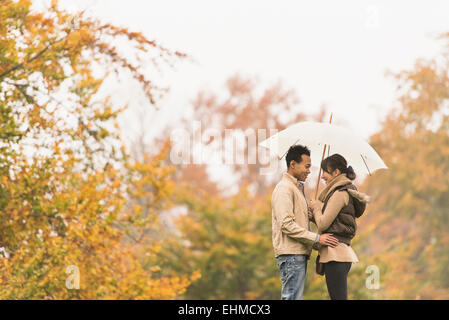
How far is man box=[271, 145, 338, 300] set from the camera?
183 inches

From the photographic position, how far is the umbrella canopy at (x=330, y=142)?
5309 millimetres

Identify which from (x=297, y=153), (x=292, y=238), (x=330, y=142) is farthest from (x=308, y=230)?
(x=330, y=142)

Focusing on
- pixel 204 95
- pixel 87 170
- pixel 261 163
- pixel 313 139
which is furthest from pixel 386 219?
pixel 313 139

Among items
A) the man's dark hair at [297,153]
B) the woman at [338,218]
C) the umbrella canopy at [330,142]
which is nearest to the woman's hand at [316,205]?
the woman at [338,218]

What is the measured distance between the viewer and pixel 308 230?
4781mm

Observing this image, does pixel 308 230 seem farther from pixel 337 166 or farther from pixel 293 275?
pixel 337 166

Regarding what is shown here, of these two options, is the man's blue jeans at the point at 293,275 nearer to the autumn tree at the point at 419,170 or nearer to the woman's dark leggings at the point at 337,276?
the woman's dark leggings at the point at 337,276

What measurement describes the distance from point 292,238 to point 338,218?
14.5 inches

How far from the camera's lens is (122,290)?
957 cm

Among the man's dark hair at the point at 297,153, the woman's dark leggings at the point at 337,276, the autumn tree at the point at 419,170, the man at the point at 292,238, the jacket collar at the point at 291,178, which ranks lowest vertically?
the woman's dark leggings at the point at 337,276

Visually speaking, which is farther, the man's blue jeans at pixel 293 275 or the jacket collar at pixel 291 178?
the jacket collar at pixel 291 178

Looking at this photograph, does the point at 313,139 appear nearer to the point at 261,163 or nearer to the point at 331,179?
the point at 331,179

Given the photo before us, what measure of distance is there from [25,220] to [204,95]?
25.4m
